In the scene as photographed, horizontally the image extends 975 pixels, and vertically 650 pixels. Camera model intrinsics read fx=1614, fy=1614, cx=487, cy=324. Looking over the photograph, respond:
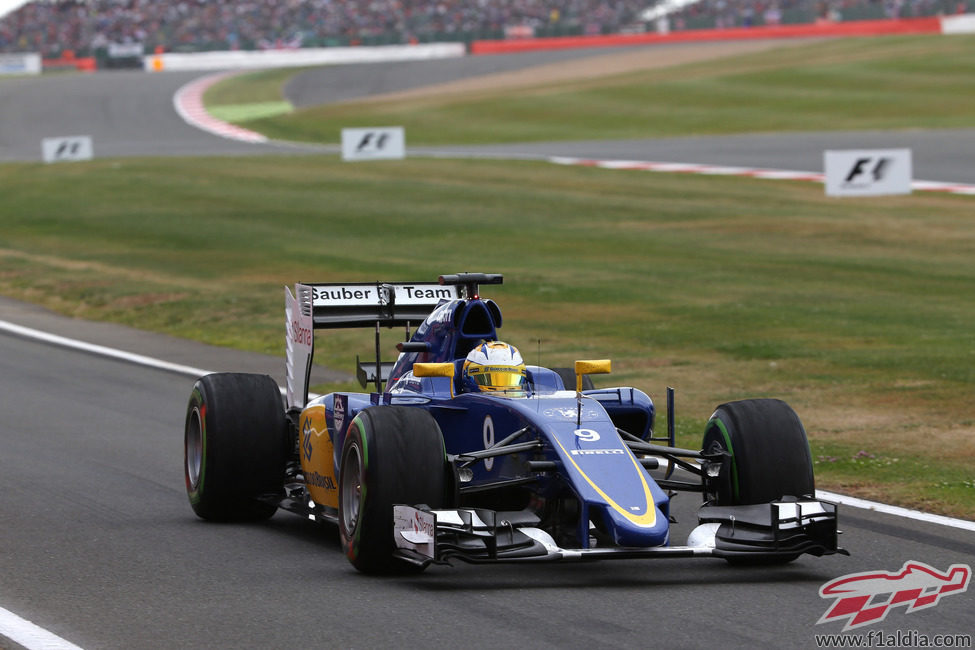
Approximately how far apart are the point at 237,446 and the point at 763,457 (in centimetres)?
333

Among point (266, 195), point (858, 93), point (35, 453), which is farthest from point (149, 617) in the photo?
point (858, 93)

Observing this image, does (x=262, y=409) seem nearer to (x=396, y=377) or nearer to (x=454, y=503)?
(x=396, y=377)

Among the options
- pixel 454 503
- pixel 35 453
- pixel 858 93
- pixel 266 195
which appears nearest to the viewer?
pixel 454 503

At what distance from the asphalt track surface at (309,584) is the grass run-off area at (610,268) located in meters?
2.47

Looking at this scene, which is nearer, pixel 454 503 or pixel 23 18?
pixel 454 503

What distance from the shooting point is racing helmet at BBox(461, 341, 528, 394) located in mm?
9188

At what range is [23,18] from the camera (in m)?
94.8

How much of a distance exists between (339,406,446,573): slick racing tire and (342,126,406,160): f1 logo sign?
35391mm

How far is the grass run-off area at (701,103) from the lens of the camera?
50.7 meters

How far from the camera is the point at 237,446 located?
10062mm

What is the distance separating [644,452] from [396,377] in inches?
69.1

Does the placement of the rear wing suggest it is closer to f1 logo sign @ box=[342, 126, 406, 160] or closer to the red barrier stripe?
f1 logo sign @ box=[342, 126, 406, 160]

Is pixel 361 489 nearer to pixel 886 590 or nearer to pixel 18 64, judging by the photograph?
pixel 886 590

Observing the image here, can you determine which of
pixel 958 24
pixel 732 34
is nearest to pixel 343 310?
pixel 958 24
